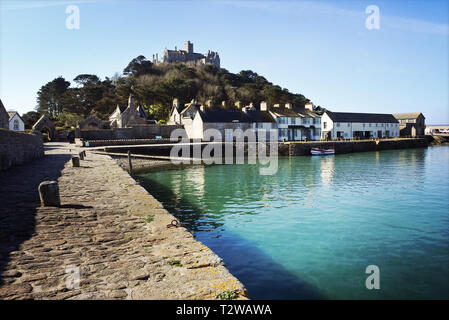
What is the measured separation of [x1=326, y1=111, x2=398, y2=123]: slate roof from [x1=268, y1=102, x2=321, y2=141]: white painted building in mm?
3629

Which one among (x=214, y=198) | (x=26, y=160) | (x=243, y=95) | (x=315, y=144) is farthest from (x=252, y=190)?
(x=243, y=95)

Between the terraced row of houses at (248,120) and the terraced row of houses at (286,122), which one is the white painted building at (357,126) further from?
the terraced row of houses at (248,120)

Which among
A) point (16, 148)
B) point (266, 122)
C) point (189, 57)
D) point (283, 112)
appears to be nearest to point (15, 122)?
point (16, 148)

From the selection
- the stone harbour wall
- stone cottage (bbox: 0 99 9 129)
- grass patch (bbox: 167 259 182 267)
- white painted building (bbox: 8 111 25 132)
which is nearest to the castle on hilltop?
white painted building (bbox: 8 111 25 132)

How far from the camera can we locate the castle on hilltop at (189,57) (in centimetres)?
14774

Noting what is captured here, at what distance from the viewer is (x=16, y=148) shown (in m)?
20.2

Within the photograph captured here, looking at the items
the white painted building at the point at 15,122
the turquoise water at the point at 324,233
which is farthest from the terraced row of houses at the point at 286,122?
the turquoise water at the point at 324,233

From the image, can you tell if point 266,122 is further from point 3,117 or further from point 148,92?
point 3,117

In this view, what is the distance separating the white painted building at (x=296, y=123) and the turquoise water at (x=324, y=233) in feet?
137

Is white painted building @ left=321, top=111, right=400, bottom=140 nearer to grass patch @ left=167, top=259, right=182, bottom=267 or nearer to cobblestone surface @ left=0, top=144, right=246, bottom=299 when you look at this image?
cobblestone surface @ left=0, top=144, right=246, bottom=299

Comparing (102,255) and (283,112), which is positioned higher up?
(283,112)

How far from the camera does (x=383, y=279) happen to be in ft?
26.5

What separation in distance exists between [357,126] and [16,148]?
69180mm

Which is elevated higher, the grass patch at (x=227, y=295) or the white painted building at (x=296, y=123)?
the white painted building at (x=296, y=123)
